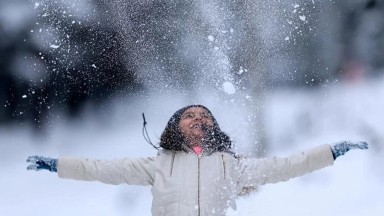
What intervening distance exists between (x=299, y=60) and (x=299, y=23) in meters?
0.46

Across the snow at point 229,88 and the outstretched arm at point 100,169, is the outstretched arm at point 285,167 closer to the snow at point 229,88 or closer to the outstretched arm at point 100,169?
the outstretched arm at point 100,169

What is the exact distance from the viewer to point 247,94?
6.30 meters

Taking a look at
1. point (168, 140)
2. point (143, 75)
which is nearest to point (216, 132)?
point (168, 140)

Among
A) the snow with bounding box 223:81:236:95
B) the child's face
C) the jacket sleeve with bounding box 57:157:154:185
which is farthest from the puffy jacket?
the snow with bounding box 223:81:236:95

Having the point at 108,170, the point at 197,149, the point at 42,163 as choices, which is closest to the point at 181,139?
the point at 197,149

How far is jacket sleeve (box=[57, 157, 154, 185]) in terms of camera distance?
132 inches

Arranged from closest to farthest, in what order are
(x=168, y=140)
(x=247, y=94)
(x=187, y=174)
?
(x=187, y=174)
(x=168, y=140)
(x=247, y=94)

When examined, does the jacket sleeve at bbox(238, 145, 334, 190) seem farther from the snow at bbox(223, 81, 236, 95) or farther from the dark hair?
the snow at bbox(223, 81, 236, 95)

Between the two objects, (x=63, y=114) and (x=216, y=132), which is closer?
(x=216, y=132)

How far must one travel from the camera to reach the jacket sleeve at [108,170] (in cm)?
336

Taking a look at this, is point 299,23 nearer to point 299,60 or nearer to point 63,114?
point 299,60

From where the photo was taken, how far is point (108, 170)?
132 inches

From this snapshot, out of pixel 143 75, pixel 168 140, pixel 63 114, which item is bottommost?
pixel 168 140

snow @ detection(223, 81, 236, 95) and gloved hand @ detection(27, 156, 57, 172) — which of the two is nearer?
gloved hand @ detection(27, 156, 57, 172)
